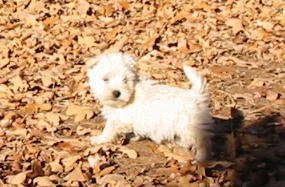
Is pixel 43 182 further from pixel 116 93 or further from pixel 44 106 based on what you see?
pixel 44 106

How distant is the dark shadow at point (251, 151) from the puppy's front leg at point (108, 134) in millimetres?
808

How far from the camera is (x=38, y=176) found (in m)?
4.98

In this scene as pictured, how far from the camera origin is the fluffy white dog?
16.1 ft

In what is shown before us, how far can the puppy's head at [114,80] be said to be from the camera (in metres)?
5.04

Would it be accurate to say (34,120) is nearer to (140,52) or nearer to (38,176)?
(38,176)

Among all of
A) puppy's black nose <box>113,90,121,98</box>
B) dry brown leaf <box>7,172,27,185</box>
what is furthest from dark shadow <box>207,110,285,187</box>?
dry brown leaf <box>7,172,27,185</box>

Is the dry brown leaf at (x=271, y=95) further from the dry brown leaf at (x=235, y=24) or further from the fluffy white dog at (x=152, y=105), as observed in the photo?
the dry brown leaf at (x=235, y=24)

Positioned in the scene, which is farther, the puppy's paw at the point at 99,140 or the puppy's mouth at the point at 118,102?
the puppy's paw at the point at 99,140

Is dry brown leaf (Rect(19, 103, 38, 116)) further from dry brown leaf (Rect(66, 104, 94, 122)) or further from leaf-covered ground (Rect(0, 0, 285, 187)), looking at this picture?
dry brown leaf (Rect(66, 104, 94, 122))

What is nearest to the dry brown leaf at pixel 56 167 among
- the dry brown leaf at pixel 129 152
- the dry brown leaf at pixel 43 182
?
the dry brown leaf at pixel 43 182

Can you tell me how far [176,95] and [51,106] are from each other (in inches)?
66.5

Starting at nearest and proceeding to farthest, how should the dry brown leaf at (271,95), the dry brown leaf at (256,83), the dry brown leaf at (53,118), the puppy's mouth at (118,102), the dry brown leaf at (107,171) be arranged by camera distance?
the dry brown leaf at (107,171) < the puppy's mouth at (118,102) < the dry brown leaf at (53,118) < the dry brown leaf at (271,95) < the dry brown leaf at (256,83)

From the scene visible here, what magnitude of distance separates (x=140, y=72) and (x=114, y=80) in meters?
1.41

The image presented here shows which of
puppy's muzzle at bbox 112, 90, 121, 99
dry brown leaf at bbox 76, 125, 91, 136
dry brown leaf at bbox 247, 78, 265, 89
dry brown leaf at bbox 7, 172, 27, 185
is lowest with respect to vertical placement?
dry brown leaf at bbox 7, 172, 27, 185
